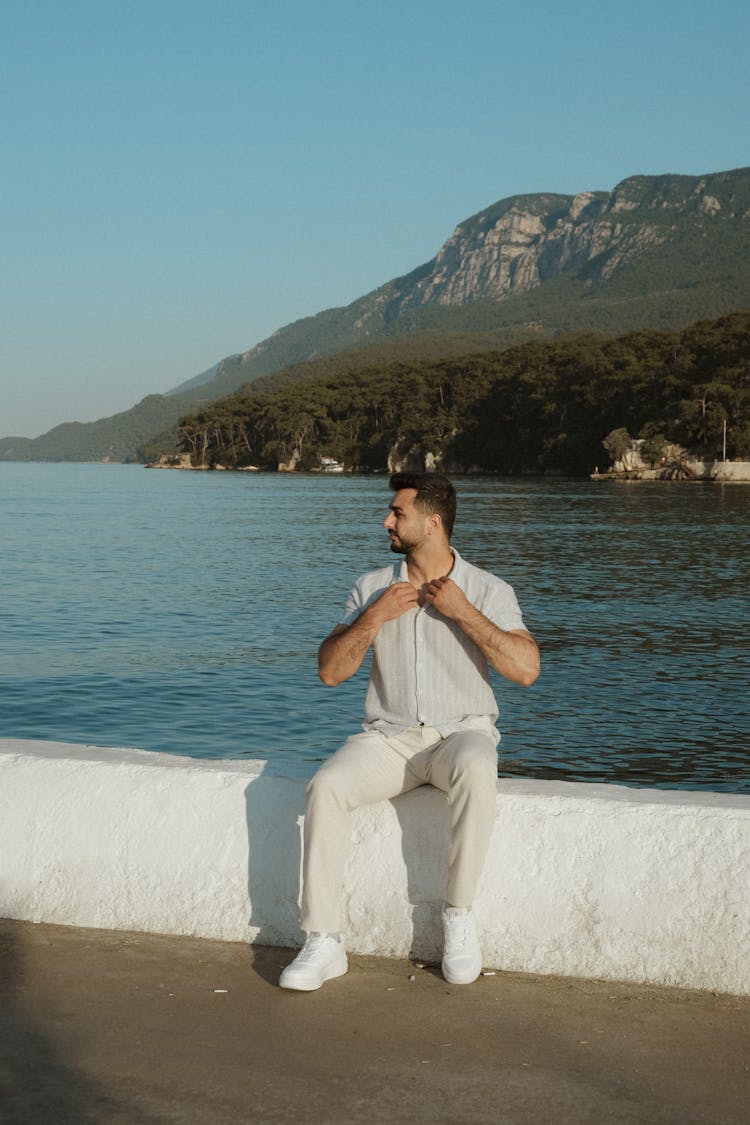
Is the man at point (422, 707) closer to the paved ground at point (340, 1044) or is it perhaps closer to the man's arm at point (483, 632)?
the man's arm at point (483, 632)

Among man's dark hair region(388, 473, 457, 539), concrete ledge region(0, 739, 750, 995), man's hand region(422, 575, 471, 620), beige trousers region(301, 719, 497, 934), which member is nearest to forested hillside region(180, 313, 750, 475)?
man's dark hair region(388, 473, 457, 539)

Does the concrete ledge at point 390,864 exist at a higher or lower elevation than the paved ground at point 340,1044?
higher

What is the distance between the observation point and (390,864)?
395 centimetres

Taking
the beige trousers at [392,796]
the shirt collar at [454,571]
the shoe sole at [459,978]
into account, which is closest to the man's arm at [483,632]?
the shirt collar at [454,571]

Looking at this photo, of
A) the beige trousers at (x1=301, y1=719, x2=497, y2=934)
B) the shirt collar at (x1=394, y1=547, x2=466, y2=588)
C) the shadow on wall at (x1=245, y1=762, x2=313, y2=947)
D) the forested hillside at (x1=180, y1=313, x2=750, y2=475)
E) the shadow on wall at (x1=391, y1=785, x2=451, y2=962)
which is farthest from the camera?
the forested hillside at (x1=180, y1=313, x2=750, y2=475)

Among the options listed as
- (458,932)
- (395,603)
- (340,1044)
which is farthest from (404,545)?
(340,1044)

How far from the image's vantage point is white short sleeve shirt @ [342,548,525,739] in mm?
4090

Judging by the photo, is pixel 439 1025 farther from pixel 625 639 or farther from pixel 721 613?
pixel 721 613

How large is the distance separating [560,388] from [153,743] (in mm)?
120365

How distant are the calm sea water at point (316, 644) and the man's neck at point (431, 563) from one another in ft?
2.46

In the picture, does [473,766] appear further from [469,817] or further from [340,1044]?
[340,1044]

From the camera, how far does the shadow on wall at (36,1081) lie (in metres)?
2.83

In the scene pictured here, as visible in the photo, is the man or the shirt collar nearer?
the man

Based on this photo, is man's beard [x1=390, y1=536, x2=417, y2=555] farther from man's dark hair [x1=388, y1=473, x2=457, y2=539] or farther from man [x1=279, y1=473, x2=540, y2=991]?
man's dark hair [x1=388, y1=473, x2=457, y2=539]
